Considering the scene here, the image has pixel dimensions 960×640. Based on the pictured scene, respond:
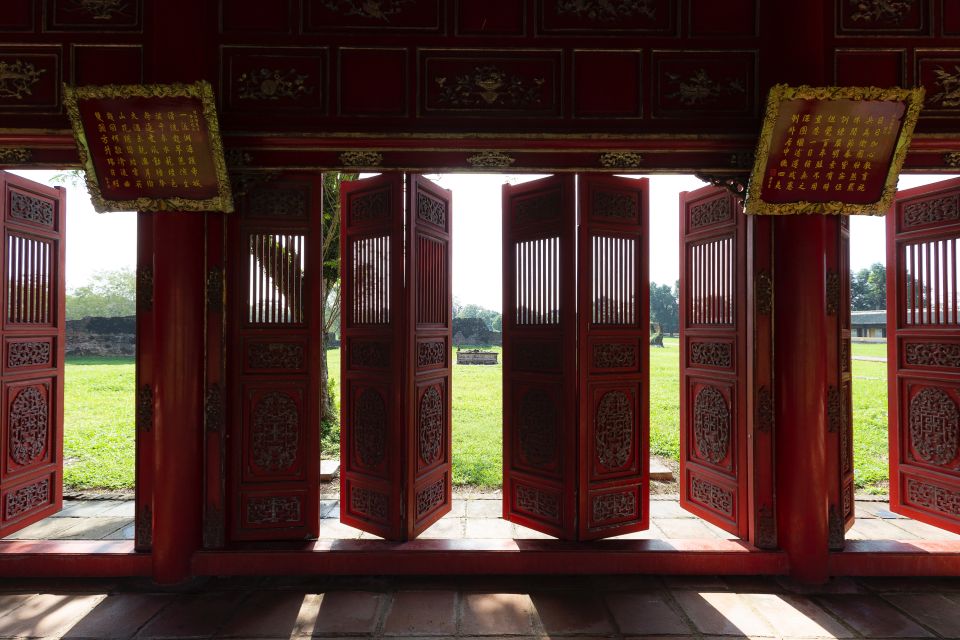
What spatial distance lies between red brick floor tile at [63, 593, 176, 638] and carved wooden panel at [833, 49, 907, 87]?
552 centimetres

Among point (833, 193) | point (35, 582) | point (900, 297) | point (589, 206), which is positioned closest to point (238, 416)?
point (35, 582)

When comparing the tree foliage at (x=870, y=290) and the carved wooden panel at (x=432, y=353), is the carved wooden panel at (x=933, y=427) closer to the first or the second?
the carved wooden panel at (x=432, y=353)

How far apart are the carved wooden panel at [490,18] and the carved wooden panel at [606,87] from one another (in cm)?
46

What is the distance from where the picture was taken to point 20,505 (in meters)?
3.70

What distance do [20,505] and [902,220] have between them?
290 inches

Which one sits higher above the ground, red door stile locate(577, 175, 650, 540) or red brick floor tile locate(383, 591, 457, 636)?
red door stile locate(577, 175, 650, 540)

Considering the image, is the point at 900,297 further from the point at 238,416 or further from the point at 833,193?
the point at 238,416

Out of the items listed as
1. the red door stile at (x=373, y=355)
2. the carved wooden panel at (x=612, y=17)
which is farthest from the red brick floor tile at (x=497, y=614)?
the carved wooden panel at (x=612, y=17)

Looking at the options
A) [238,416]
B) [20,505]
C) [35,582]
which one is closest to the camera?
[35,582]

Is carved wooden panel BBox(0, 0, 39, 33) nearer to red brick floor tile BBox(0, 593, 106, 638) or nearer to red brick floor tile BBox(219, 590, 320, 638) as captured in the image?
red brick floor tile BBox(0, 593, 106, 638)

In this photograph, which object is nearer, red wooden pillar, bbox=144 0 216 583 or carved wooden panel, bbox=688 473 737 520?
red wooden pillar, bbox=144 0 216 583

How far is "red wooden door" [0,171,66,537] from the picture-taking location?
12.0 ft

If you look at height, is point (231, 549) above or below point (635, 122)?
below

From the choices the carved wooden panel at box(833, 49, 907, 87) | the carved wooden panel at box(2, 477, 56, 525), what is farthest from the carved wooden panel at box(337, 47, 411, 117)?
the carved wooden panel at box(2, 477, 56, 525)
